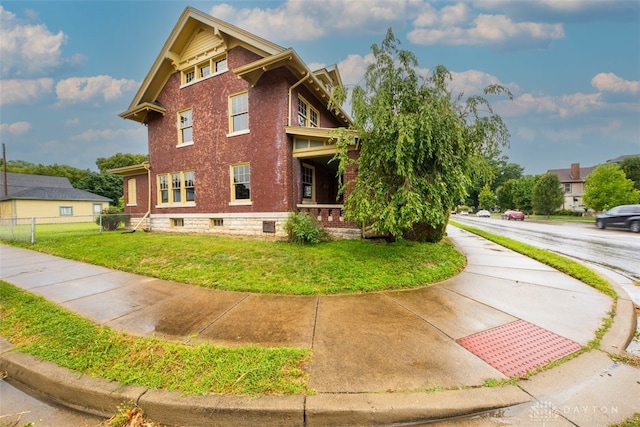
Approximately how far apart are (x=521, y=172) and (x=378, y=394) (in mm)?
92076

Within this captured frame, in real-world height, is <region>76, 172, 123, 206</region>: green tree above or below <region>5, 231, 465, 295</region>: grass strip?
above

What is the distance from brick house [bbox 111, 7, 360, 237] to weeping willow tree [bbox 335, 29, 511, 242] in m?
2.45

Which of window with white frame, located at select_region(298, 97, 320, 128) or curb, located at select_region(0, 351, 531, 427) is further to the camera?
window with white frame, located at select_region(298, 97, 320, 128)

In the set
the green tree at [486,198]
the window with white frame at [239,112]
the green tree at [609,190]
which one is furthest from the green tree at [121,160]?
the green tree at [486,198]

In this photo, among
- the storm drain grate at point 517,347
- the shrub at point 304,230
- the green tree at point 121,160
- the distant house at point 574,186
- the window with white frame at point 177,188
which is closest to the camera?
the storm drain grate at point 517,347

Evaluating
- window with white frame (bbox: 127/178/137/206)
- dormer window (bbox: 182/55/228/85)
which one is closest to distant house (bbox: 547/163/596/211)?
dormer window (bbox: 182/55/228/85)

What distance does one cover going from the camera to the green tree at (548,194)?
31672mm

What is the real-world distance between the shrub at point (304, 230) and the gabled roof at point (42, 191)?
121ft

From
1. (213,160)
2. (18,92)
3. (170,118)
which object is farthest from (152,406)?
(18,92)

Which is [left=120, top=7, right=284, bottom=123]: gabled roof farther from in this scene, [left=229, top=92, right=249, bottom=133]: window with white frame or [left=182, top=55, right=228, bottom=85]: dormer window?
[left=229, top=92, right=249, bottom=133]: window with white frame

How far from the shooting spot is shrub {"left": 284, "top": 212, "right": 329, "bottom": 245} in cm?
855

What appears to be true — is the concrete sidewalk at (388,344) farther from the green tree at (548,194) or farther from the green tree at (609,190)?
the green tree at (548,194)

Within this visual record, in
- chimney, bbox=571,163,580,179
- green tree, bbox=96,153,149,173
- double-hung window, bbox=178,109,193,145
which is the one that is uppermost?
green tree, bbox=96,153,149,173

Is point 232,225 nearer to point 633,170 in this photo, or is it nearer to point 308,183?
point 308,183
